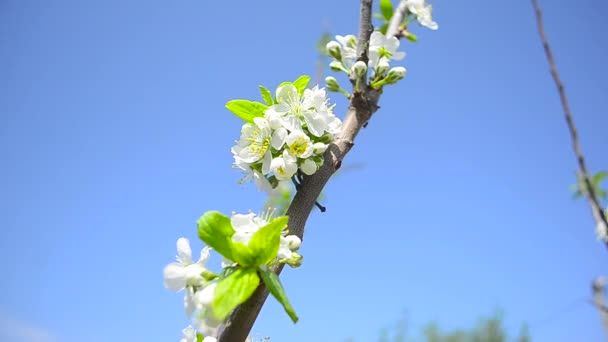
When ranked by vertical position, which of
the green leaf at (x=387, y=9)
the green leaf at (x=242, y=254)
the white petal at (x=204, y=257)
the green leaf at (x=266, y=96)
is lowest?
the green leaf at (x=242, y=254)

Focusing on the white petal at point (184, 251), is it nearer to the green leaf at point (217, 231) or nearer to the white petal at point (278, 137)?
the green leaf at point (217, 231)

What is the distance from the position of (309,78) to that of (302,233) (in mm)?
377

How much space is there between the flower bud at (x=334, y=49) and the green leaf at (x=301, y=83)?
15 cm

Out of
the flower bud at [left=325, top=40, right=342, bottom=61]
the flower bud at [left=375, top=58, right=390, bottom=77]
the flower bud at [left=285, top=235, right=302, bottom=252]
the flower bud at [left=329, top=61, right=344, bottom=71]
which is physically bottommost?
the flower bud at [left=285, top=235, right=302, bottom=252]

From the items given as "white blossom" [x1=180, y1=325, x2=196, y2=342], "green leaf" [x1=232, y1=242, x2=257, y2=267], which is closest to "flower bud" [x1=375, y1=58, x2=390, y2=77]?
"green leaf" [x1=232, y1=242, x2=257, y2=267]

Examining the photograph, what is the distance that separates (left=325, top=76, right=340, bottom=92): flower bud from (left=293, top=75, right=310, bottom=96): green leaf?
8 centimetres

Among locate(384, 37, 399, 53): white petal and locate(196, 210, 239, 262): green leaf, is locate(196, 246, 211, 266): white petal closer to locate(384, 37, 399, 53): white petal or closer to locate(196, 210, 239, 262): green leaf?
locate(196, 210, 239, 262): green leaf

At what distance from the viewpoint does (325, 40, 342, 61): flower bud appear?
45.5 inches

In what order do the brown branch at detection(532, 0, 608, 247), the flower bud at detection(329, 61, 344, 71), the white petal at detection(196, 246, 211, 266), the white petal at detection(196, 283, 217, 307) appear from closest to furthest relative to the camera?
1. the brown branch at detection(532, 0, 608, 247)
2. the white petal at detection(196, 283, 217, 307)
3. the white petal at detection(196, 246, 211, 266)
4. the flower bud at detection(329, 61, 344, 71)

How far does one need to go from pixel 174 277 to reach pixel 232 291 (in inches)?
5.4

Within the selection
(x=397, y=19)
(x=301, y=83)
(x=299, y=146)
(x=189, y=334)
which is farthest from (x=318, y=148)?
(x=397, y=19)

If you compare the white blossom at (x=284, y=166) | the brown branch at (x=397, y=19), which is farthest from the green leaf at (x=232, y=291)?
the brown branch at (x=397, y=19)

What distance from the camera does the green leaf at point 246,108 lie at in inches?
39.3

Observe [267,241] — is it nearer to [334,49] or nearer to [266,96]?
[266,96]
